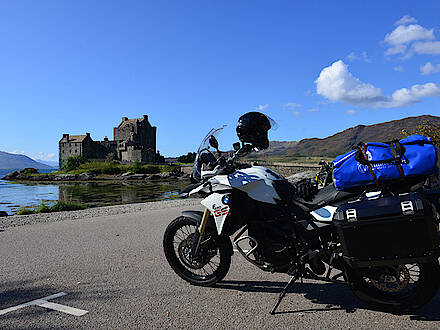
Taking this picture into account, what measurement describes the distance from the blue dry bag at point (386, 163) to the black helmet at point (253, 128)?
80 cm

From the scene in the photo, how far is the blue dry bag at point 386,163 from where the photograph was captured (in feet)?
8.59

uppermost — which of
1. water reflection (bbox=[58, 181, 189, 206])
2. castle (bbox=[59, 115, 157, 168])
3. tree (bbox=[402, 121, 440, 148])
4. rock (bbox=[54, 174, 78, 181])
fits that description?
castle (bbox=[59, 115, 157, 168])

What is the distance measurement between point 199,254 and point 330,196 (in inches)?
60.2

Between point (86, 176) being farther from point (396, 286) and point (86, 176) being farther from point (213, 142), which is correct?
point (396, 286)

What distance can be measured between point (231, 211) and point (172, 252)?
39.3 inches

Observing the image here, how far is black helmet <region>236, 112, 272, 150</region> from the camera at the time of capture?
3344mm

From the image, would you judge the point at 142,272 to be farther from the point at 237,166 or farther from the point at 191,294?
the point at 237,166

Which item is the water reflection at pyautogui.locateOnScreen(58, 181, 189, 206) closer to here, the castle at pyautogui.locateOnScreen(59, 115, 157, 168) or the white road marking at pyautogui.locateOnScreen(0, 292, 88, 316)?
the white road marking at pyautogui.locateOnScreen(0, 292, 88, 316)

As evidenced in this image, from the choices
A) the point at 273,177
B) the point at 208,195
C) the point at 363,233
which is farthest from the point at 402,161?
the point at 208,195

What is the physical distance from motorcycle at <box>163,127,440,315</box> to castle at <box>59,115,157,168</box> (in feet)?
291

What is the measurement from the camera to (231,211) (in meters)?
3.40

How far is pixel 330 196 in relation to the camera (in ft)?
9.87

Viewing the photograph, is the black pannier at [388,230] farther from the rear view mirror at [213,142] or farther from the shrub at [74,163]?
the shrub at [74,163]

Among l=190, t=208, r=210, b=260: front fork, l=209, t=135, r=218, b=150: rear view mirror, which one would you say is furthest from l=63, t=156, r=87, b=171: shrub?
l=209, t=135, r=218, b=150: rear view mirror
